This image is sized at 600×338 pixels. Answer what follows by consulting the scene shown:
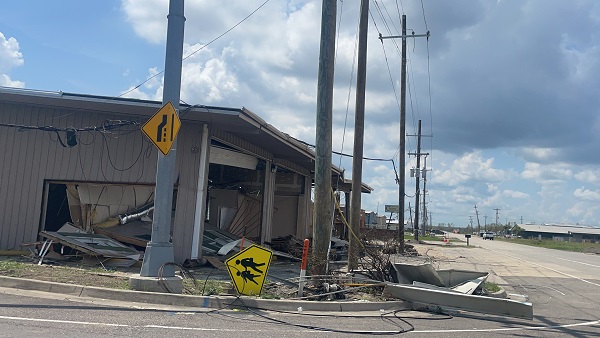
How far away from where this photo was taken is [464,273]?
1361 cm

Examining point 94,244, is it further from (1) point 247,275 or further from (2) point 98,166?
(1) point 247,275

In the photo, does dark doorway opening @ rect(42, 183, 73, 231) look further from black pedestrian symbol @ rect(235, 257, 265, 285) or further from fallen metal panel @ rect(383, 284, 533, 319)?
fallen metal panel @ rect(383, 284, 533, 319)

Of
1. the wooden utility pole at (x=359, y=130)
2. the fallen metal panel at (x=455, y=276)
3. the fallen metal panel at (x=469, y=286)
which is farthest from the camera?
the wooden utility pole at (x=359, y=130)

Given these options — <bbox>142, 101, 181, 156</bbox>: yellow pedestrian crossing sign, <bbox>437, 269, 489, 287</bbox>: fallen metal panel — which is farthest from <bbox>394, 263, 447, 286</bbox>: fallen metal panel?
<bbox>142, 101, 181, 156</bbox>: yellow pedestrian crossing sign

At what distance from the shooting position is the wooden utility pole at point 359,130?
49.6 ft

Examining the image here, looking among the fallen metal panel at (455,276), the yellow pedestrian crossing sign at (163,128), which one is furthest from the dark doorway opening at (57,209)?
the fallen metal panel at (455,276)

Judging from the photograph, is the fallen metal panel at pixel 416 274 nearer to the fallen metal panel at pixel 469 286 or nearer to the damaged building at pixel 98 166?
the fallen metal panel at pixel 469 286

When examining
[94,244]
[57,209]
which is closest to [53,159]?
[57,209]

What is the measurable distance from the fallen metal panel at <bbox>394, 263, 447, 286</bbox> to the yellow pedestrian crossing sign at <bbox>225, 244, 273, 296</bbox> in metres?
3.23

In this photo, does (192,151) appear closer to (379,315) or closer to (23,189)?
(23,189)

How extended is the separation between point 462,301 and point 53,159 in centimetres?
1156

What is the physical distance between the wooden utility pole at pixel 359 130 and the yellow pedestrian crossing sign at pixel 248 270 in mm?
4591

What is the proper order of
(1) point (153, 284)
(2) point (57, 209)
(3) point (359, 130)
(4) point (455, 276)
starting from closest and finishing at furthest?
(1) point (153, 284), (4) point (455, 276), (3) point (359, 130), (2) point (57, 209)

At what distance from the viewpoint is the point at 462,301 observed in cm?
1026
